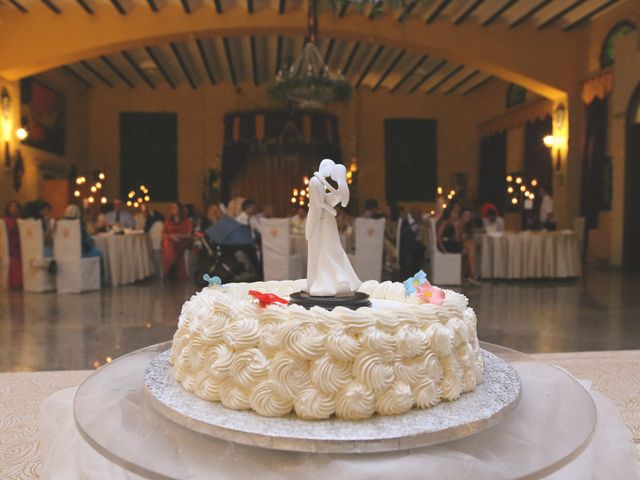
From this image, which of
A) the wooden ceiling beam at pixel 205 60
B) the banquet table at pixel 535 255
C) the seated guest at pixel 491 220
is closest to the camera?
the banquet table at pixel 535 255

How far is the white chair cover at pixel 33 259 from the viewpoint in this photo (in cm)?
751

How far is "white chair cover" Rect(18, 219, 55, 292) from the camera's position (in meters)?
7.51

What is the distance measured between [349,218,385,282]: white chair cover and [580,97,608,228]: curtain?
5.32 metres

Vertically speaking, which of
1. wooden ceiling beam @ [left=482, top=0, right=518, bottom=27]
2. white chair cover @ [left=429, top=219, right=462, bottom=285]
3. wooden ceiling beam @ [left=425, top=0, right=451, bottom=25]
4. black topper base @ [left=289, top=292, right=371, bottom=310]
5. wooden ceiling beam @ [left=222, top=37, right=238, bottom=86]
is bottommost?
white chair cover @ [left=429, top=219, right=462, bottom=285]

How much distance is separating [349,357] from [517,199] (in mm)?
12871

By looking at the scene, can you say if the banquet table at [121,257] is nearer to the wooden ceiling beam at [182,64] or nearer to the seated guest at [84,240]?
the seated guest at [84,240]

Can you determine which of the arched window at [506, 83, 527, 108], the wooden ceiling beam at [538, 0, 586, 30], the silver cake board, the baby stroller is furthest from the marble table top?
the arched window at [506, 83, 527, 108]

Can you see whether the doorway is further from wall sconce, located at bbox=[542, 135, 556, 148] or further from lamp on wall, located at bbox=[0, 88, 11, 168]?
lamp on wall, located at bbox=[0, 88, 11, 168]

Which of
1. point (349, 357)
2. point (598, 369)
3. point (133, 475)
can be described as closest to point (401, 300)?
point (349, 357)

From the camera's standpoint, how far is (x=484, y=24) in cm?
1046

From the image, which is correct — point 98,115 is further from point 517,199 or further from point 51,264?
point 517,199

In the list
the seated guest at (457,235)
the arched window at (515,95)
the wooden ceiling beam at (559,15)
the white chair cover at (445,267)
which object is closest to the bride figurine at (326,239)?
the white chair cover at (445,267)

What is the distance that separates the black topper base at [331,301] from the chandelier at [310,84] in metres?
5.24

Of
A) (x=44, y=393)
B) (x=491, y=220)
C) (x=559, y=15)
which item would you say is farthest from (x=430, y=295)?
(x=559, y=15)
